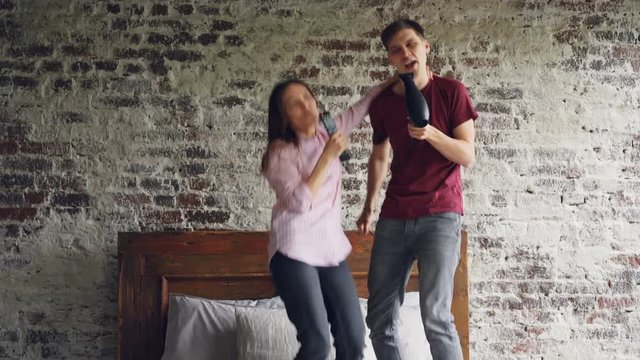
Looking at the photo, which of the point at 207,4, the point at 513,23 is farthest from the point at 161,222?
the point at 513,23

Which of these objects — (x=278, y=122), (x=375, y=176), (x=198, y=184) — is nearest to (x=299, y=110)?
(x=278, y=122)

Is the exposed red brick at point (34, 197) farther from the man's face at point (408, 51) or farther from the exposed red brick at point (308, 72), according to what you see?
the man's face at point (408, 51)

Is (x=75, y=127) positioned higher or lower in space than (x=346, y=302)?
higher

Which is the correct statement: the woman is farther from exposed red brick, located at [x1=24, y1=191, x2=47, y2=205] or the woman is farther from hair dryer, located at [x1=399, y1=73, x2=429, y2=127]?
exposed red brick, located at [x1=24, y1=191, x2=47, y2=205]

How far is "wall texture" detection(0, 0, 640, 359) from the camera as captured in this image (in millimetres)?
3771

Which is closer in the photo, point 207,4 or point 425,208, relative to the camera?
point 425,208

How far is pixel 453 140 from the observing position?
2445 mm

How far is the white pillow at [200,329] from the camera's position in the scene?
3.40 metres

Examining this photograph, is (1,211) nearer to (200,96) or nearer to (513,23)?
(200,96)

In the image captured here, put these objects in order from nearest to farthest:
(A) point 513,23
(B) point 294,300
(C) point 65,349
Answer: (B) point 294,300 → (C) point 65,349 → (A) point 513,23

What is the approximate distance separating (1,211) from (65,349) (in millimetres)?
843

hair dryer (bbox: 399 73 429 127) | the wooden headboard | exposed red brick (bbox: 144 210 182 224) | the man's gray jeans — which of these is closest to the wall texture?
exposed red brick (bbox: 144 210 182 224)

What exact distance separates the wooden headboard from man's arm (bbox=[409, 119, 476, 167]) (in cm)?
133

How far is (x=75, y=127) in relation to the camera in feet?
12.5
